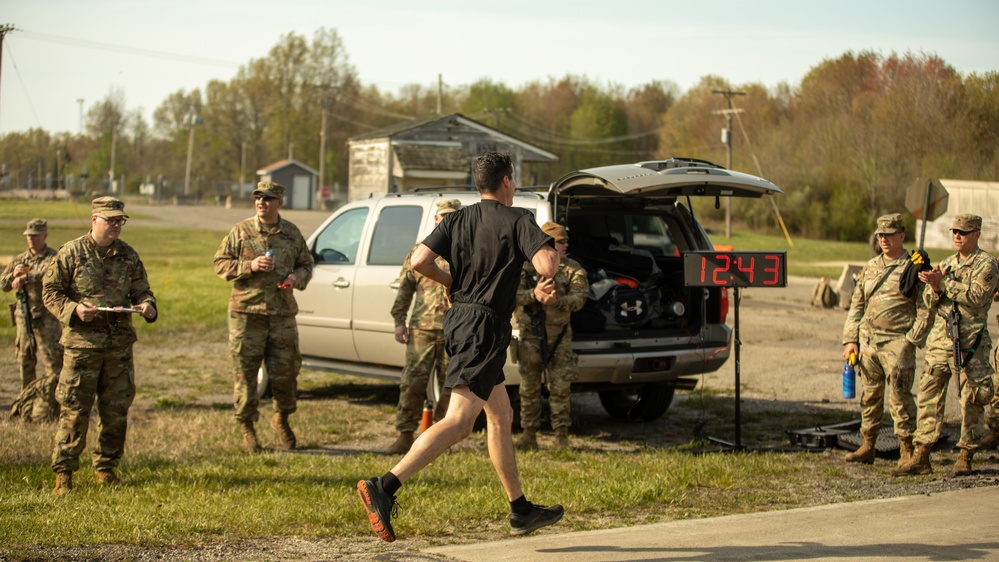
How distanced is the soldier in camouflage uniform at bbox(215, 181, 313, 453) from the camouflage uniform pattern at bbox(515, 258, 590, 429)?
5.98 ft

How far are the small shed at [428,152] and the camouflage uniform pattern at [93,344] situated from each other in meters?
20.5

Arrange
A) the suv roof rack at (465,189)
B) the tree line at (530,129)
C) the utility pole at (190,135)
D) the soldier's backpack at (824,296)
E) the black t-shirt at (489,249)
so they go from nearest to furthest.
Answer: the black t-shirt at (489,249), the suv roof rack at (465,189), the soldier's backpack at (824,296), the tree line at (530,129), the utility pole at (190,135)

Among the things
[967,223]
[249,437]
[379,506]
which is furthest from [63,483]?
[967,223]

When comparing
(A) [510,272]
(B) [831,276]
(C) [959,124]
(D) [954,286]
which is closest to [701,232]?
(D) [954,286]

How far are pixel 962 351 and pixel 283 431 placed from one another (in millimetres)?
5186

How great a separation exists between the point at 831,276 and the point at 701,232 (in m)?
20.6

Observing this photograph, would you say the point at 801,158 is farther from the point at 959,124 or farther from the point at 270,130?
the point at 270,130

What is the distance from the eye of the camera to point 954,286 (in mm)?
7227

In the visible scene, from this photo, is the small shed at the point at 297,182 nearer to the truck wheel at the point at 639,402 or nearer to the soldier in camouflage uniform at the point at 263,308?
the truck wheel at the point at 639,402

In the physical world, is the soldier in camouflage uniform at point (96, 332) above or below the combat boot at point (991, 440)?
above

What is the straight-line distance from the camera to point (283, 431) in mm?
8500

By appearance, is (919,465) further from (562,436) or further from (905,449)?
(562,436)

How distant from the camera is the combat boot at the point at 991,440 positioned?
8164 mm

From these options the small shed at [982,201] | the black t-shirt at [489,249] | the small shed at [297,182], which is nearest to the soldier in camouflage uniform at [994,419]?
the black t-shirt at [489,249]
